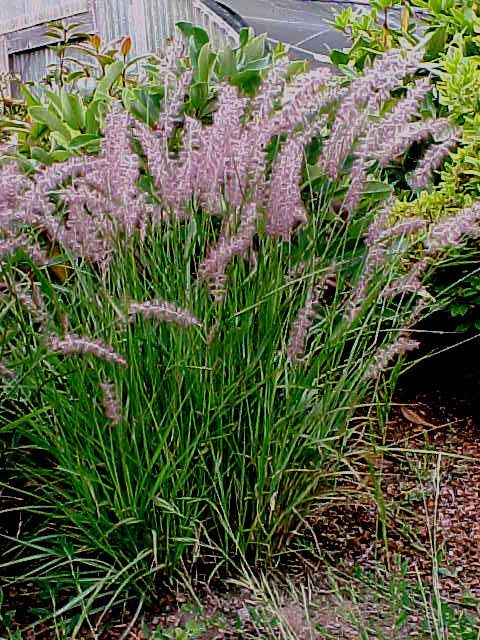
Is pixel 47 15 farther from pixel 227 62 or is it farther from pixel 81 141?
pixel 81 141

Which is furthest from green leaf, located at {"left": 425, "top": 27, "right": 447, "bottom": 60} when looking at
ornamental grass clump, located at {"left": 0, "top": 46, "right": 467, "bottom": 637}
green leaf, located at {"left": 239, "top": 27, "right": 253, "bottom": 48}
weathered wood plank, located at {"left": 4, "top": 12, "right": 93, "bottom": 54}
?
weathered wood plank, located at {"left": 4, "top": 12, "right": 93, "bottom": 54}

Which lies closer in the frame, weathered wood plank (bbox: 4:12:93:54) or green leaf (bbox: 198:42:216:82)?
green leaf (bbox: 198:42:216:82)

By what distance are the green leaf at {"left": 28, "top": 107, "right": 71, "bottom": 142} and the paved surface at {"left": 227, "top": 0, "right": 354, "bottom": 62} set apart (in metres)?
2.83

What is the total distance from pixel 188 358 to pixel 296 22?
4.37 meters

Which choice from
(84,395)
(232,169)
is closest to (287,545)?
(84,395)

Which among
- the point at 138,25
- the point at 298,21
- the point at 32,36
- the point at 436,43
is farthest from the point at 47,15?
the point at 436,43

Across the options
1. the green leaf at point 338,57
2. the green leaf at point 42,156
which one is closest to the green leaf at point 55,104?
the green leaf at point 42,156

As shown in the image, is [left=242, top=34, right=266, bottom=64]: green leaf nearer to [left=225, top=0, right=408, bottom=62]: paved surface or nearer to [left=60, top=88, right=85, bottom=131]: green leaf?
[left=60, top=88, right=85, bottom=131]: green leaf

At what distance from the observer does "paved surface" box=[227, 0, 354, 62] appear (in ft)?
17.2

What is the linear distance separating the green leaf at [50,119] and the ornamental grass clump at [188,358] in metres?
0.46

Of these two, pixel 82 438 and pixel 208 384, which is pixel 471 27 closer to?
pixel 208 384

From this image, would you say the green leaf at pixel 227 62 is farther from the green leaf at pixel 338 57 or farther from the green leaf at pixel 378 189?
the green leaf at pixel 338 57

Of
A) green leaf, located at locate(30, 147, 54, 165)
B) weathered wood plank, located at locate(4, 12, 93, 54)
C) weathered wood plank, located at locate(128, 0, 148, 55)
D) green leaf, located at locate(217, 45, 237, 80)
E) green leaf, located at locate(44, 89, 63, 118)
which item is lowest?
weathered wood plank, located at locate(4, 12, 93, 54)

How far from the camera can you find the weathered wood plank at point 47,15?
7.65 metres
